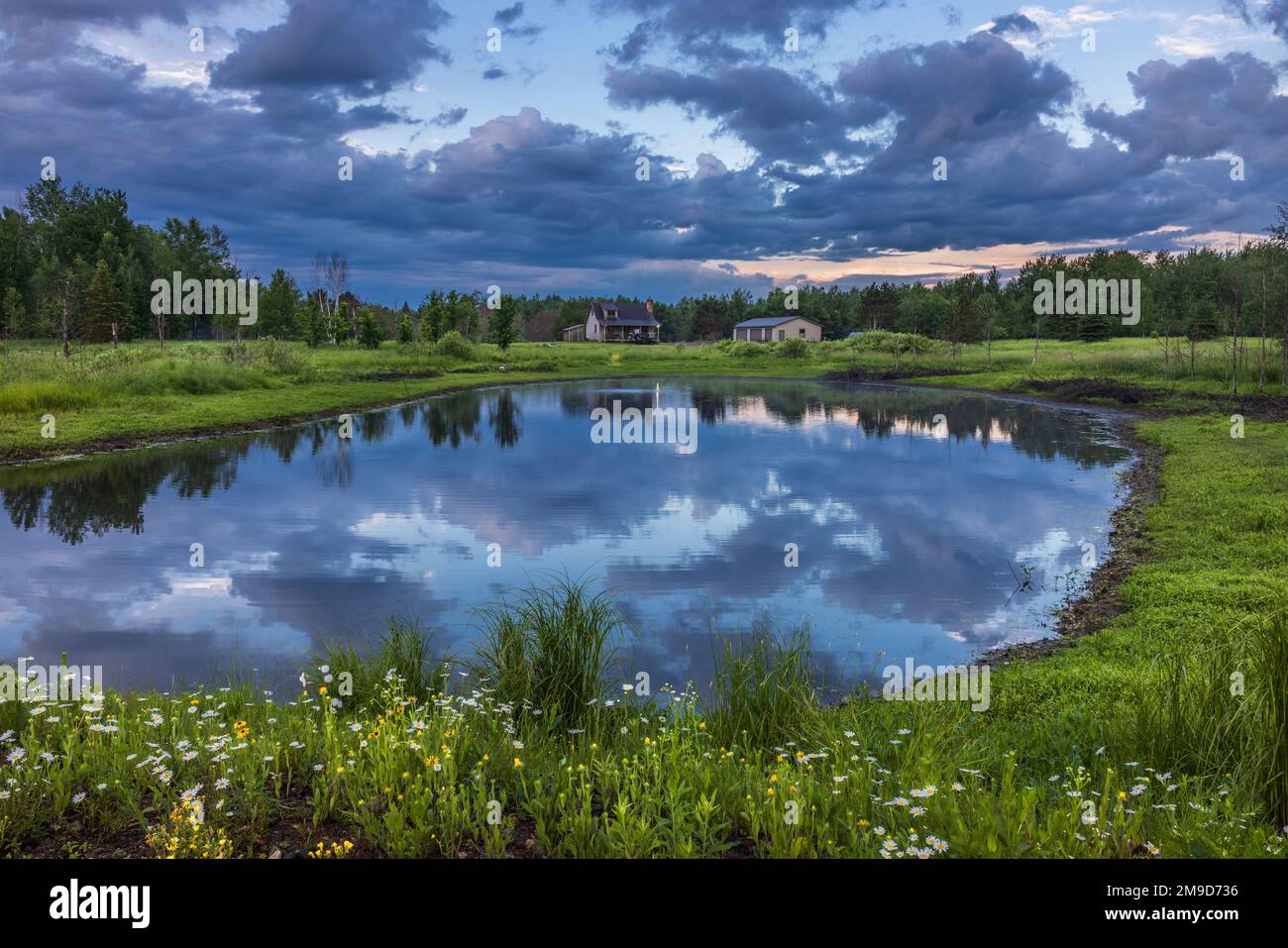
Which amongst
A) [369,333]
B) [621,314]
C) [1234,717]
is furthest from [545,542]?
[621,314]

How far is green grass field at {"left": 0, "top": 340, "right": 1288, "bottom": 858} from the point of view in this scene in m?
4.33

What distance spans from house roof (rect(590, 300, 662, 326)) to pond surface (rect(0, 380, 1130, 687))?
9256cm

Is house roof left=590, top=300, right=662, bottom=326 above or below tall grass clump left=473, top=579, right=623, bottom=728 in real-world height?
above

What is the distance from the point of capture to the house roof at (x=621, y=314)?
12100cm

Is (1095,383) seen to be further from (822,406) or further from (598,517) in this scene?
(598,517)

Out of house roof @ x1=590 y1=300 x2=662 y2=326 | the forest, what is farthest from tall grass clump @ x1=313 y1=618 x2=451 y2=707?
house roof @ x1=590 y1=300 x2=662 y2=326

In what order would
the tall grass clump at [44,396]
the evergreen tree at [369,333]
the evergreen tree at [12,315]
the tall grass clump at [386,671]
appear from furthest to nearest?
the evergreen tree at [369,333]
the evergreen tree at [12,315]
the tall grass clump at [44,396]
the tall grass clump at [386,671]

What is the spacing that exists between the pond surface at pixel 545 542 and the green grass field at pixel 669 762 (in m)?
1.55

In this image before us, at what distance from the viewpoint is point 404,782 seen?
4895mm

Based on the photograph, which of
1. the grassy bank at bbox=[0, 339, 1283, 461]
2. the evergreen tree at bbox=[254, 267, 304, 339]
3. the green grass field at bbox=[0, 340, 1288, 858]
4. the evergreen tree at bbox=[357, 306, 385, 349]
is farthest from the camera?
the evergreen tree at bbox=[254, 267, 304, 339]

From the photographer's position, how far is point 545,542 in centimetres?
1535

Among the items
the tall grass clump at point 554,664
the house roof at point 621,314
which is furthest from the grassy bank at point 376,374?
the house roof at point 621,314

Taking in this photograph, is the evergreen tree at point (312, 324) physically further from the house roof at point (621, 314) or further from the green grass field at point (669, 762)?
the green grass field at point (669, 762)

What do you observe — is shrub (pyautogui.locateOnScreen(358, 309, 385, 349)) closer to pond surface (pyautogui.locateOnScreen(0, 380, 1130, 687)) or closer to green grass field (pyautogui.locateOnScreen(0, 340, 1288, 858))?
pond surface (pyautogui.locateOnScreen(0, 380, 1130, 687))
